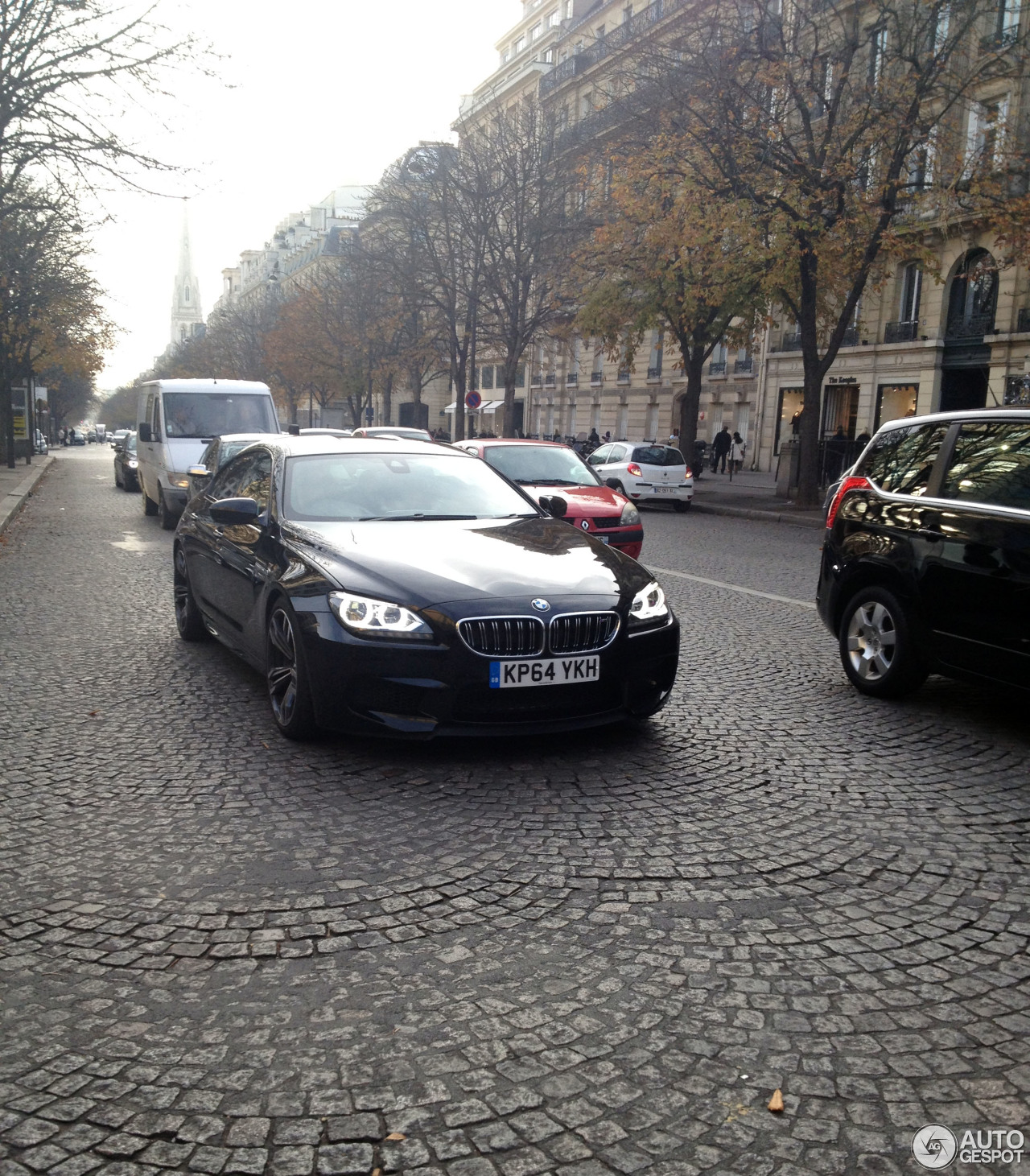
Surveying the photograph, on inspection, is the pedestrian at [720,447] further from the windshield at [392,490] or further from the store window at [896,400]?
the windshield at [392,490]

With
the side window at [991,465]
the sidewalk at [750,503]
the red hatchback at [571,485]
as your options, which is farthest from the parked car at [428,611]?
the sidewalk at [750,503]

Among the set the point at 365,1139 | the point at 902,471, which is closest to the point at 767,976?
the point at 365,1139

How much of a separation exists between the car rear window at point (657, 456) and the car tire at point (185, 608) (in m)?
17.5

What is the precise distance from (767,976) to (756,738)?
2.63 m

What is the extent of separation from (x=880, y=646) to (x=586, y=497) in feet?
21.3

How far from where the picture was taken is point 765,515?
75.7ft

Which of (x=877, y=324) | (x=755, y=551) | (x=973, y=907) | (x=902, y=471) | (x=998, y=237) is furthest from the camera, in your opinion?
(x=877, y=324)

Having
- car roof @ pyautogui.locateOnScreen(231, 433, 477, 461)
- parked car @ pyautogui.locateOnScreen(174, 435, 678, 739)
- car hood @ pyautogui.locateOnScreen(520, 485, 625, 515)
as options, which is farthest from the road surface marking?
parked car @ pyautogui.locateOnScreen(174, 435, 678, 739)

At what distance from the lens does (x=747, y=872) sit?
3896 millimetres

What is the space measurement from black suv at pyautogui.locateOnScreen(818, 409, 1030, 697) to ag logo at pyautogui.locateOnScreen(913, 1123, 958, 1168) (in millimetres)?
3448

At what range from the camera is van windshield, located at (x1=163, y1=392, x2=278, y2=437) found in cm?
1778

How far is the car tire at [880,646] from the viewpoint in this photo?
6375mm

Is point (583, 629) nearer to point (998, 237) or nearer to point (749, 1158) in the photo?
point (749, 1158)

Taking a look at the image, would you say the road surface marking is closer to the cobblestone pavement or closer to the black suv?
the black suv
